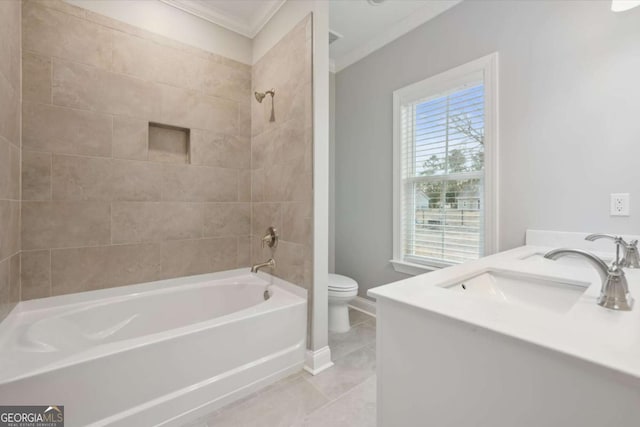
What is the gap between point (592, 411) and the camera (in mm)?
471

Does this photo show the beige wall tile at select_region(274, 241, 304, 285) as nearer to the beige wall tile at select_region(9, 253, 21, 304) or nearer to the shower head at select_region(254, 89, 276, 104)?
the shower head at select_region(254, 89, 276, 104)

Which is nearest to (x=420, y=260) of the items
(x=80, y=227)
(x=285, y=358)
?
(x=285, y=358)

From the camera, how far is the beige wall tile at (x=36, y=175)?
154cm

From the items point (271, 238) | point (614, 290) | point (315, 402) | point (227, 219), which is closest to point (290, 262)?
point (271, 238)

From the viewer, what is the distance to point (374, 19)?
2330 mm

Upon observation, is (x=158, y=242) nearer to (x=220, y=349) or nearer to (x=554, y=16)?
(x=220, y=349)

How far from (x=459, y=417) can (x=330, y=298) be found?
1.60m

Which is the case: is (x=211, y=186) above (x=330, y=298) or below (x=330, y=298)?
above

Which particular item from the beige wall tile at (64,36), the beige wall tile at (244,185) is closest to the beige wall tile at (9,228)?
the beige wall tile at (64,36)

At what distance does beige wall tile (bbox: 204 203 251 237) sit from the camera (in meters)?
2.21

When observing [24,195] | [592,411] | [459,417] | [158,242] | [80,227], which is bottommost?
[459,417]

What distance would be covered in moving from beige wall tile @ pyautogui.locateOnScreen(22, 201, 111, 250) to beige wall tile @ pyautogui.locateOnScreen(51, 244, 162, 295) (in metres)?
0.06

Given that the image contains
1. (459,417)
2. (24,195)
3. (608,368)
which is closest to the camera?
(608,368)

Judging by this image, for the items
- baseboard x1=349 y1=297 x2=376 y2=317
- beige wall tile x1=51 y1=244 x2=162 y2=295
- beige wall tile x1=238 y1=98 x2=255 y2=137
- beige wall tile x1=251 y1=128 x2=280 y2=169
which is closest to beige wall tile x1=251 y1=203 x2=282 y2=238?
beige wall tile x1=251 y1=128 x2=280 y2=169
